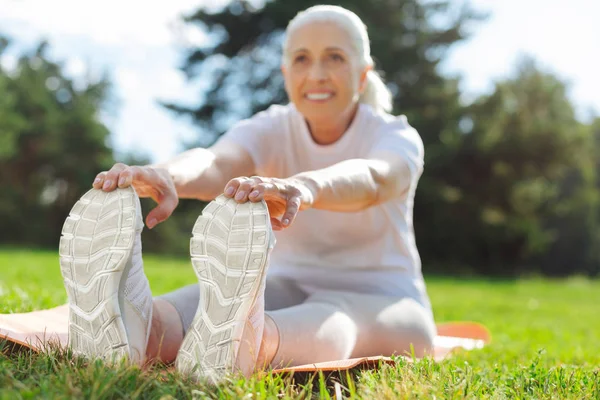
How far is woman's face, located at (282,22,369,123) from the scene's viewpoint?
2.36 metres

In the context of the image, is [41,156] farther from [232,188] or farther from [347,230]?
[232,188]

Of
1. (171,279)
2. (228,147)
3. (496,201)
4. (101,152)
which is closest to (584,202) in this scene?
(496,201)

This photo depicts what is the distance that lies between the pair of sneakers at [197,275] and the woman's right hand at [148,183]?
1.3 inches

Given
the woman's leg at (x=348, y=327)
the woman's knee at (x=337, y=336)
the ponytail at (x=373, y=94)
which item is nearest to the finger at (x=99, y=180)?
the woman's leg at (x=348, y=327)

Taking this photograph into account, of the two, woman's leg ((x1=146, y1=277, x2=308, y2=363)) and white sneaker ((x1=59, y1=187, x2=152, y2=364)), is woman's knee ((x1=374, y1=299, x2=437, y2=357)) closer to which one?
woman's leg ((x1=146, y1=277, x2=308, y2=363))

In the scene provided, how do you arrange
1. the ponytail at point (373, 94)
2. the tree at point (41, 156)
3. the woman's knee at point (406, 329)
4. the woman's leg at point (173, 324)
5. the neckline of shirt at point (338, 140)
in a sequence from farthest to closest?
the tree at point (41, 156) < the ponytail at point (373, 94) < the neckline of shirt at point (338, 140) < the woman's knee at point (406, 329) < the woman's leg at point (173, 324)

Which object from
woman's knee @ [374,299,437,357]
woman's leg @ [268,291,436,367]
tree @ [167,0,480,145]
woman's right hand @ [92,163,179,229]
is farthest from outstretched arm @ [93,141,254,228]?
tree @ [167,0,480,145]

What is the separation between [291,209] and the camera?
167 centimetres

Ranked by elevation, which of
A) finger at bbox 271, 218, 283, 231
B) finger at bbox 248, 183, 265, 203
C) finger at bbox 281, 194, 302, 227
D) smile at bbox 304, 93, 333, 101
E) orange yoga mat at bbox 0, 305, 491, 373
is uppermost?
smile at bbox 304, 93, 333, 101

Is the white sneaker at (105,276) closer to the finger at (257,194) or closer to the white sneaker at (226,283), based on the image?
the white sneaker at (226,283)

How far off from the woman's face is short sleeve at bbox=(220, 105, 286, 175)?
0.21 m

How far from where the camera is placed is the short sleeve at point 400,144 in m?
2.29

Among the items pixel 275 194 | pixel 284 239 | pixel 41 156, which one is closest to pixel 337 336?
pixel 275 194

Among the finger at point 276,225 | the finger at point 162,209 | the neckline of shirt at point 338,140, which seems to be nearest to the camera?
the finger at point 276,225
